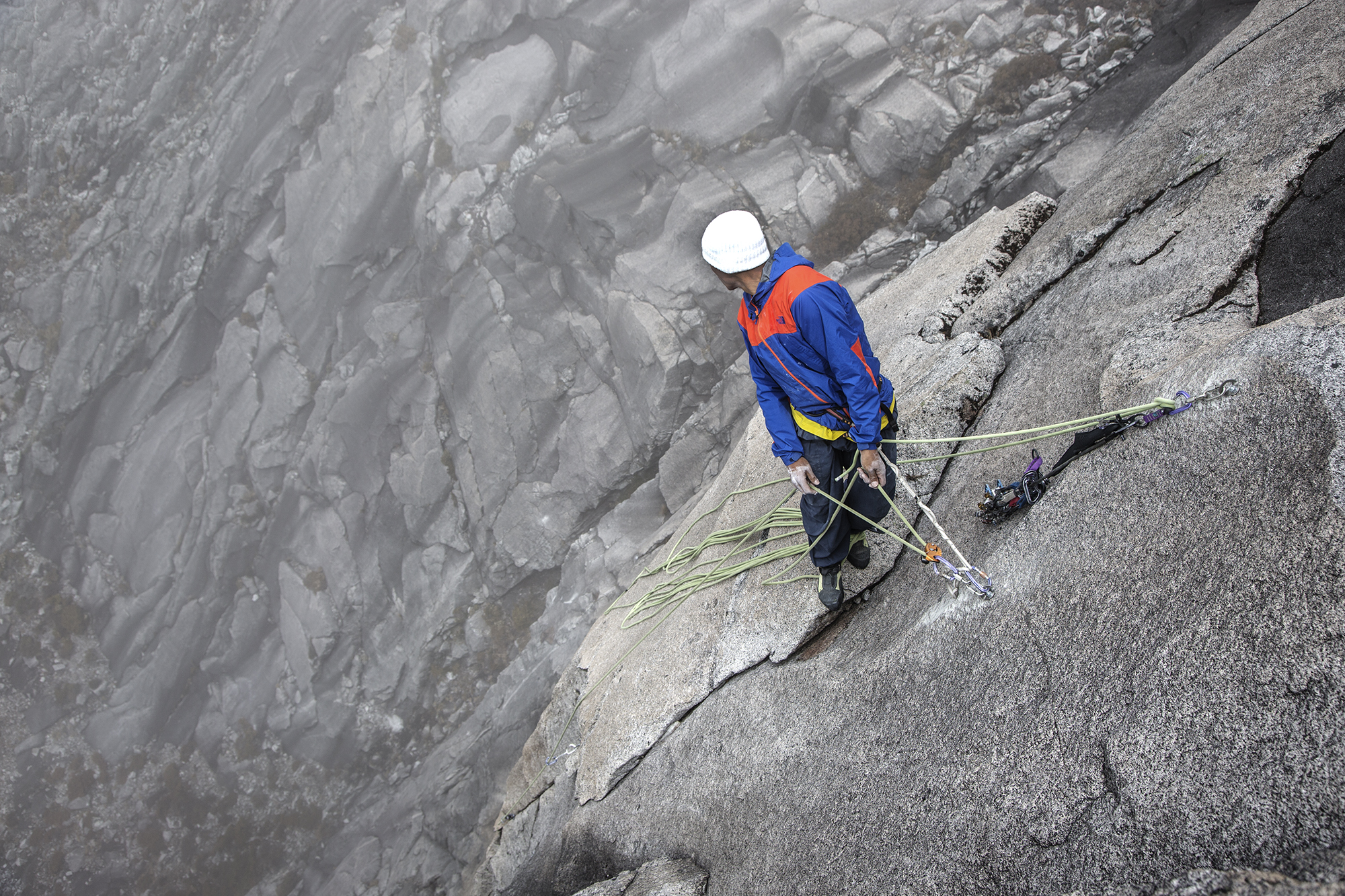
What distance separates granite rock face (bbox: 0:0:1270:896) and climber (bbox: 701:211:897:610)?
8.79m

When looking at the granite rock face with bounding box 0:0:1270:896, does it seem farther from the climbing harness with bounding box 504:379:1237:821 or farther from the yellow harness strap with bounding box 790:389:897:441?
the yellow harness strap with bounding box 790:389:897:441

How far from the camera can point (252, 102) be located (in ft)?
68.7

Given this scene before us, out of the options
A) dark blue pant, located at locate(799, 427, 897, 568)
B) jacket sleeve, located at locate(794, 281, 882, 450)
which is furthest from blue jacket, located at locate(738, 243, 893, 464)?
dark blue pant, located at locate(799, 427, 897, 568)

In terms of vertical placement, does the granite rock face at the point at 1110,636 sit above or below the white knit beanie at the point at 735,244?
below

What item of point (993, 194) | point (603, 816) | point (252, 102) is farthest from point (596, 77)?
point (603, 816)

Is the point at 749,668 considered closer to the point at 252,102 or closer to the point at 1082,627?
the point at 1082,627

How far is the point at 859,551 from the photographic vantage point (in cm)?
468

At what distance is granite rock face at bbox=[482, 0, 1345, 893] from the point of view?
2451mm

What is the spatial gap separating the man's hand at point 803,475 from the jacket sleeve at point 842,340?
1.78ft

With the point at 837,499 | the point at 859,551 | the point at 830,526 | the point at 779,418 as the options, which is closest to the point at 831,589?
the point at 859,551

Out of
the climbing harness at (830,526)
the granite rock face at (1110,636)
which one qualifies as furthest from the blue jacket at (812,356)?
the granite rock face at (1110,636)

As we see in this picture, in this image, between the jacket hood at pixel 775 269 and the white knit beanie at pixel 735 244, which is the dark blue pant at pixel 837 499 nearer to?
the jacket hood at pixel 775 269

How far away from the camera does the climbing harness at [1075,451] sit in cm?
317

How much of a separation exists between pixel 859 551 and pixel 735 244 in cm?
238
